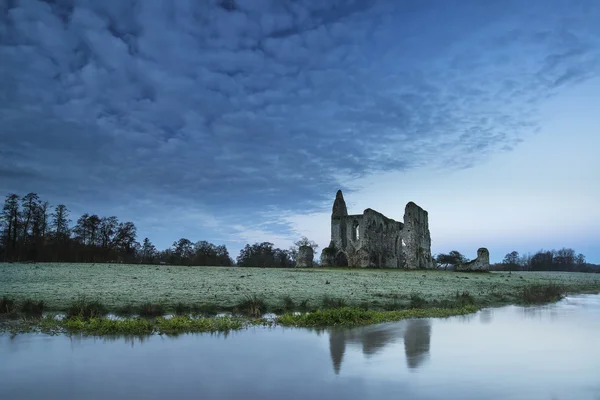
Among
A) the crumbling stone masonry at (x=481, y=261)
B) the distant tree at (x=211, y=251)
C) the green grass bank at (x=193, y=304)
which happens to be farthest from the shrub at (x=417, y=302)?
the distant tree at (x=211, y=251)

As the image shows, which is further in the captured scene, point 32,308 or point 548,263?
point 548,263

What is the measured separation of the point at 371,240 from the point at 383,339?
4944cm

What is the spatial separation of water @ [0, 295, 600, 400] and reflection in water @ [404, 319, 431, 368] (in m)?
0.03

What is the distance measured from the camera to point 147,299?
67.1 feet

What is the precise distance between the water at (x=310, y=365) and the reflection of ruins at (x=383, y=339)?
0.03 metres

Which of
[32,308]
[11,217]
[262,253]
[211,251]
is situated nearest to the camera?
[32,308]

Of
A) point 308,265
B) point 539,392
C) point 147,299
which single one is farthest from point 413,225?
point 539,392

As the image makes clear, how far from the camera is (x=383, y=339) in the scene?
43.3ft

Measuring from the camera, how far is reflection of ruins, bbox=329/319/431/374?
11.1m

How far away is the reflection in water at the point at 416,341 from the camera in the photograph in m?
10.8

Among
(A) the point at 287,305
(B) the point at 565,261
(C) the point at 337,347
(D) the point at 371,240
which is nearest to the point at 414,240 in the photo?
(D) the point at 371,240

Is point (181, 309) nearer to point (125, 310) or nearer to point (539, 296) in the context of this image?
point (125, 310)

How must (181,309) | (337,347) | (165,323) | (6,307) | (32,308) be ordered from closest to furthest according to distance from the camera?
1. (337,347)
2. (165,323)
3. (6,307)
4. (32,308)
5. (181,309)

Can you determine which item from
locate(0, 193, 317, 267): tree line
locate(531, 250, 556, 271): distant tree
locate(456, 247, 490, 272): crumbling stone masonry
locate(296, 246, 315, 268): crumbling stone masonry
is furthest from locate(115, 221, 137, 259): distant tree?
locate(531, 250, 556, 271): distant tree
